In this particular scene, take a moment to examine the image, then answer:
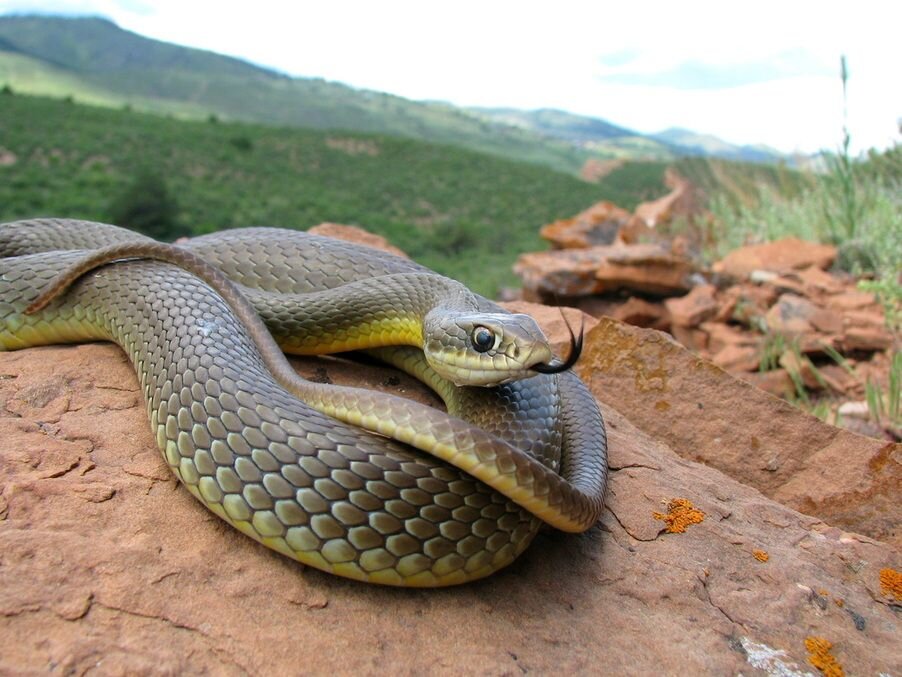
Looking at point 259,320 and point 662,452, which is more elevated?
point 259,320

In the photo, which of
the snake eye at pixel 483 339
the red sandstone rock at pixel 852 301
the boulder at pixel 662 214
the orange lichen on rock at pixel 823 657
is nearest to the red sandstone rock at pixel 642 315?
the red sandstone rock at pixel 852 301

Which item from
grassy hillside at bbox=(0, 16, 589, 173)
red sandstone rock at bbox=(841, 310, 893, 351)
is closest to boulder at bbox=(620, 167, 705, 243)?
red sandstone rock at bbox=(841, 310, 893, 351)

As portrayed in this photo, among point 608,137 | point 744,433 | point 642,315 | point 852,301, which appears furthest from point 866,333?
point 608,137

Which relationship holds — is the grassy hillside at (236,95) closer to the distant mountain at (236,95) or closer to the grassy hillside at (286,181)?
the distant mountain at (236,95)

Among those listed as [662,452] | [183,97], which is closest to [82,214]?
[662,452]

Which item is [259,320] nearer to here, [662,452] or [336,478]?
[336,478]

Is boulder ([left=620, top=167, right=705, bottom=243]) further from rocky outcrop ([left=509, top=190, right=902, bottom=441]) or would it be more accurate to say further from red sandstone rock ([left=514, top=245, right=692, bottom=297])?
red sandstone rock ([left=514, top=245, right=692, bottom=297])
